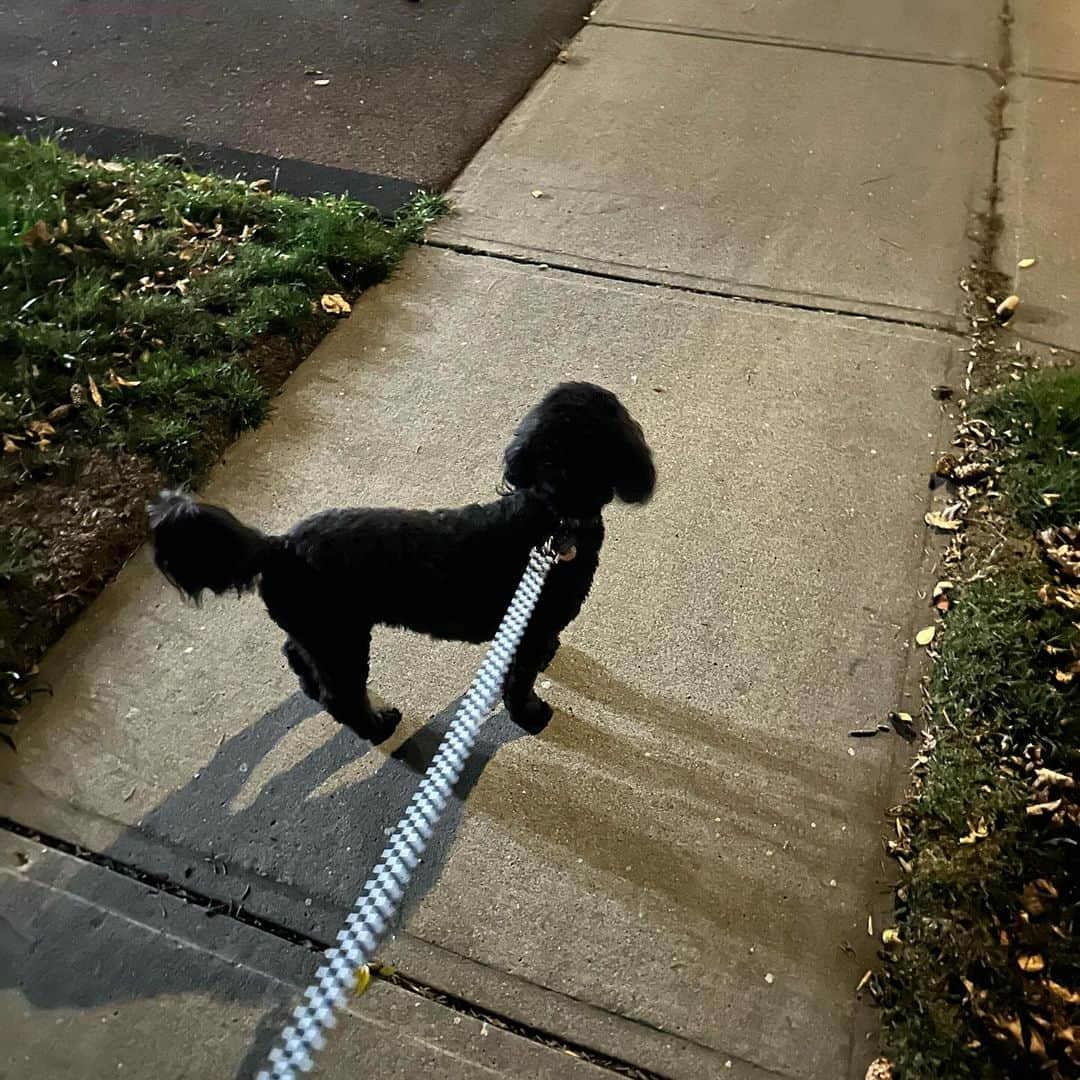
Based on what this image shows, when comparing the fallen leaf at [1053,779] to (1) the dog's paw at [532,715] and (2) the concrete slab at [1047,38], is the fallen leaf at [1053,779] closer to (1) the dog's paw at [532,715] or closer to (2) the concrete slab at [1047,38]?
(1) the dog's paw at [532,715]

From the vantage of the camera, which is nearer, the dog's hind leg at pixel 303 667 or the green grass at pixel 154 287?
the dog's hind leg at pixel 303 667

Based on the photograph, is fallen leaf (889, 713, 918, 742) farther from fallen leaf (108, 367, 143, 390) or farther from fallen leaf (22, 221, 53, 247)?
fallen leaf (22, 221, 53, 247)

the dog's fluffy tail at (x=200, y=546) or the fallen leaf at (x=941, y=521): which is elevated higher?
the dog's fluffy tail at (x=200, y=546)

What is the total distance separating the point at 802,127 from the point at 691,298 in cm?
173

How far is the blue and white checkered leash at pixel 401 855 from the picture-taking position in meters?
1.40

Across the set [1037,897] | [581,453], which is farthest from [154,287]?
[1037,897]

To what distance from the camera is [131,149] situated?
4691 millimetres

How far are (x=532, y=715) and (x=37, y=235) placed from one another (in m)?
3.06

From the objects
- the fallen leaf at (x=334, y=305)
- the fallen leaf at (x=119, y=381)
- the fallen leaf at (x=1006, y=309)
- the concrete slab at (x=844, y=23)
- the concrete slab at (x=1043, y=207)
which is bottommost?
the fallen leaf at (x=119, y=381)

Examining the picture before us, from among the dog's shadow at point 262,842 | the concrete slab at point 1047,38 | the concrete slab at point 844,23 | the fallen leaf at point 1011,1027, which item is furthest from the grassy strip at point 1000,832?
the concrete slab at point 844,23

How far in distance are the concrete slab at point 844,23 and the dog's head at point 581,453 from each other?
15.9ft

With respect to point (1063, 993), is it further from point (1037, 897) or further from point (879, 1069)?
point (879, 1069)

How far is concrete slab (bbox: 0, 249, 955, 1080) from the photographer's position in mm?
2232

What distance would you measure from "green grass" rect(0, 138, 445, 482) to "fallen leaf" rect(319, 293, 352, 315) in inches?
1.4
